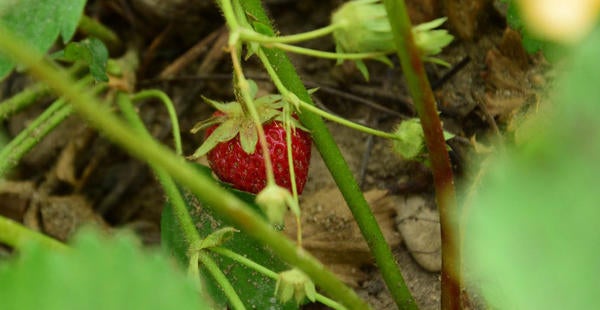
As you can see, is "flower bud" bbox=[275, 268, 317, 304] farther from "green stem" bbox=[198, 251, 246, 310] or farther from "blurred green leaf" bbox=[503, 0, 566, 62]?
"blurred green leaf" bbox=[503, 0, 566, 62]

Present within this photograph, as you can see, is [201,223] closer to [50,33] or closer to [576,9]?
[50,33]

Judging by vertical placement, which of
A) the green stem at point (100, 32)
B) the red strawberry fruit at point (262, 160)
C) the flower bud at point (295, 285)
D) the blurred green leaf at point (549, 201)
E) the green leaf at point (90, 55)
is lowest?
the flower bud at point (295, 285)

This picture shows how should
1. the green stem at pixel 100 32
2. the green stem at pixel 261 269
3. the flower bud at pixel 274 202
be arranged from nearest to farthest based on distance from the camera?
1. the flower bud at pixel 274 202
2. the green stem at pixel 261 269
3. the green stem at pixel 100 32

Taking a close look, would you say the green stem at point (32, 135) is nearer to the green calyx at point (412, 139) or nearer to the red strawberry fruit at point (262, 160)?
the red strawberry fruit at point (262, 160)

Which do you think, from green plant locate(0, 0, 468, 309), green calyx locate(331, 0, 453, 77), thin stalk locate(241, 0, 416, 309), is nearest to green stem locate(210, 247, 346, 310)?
green plant locate(0, 0, 468, 309)

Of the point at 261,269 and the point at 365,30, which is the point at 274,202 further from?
the point at 365,30

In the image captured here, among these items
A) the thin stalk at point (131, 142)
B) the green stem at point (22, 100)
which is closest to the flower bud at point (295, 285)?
the thin stalk at point (131, 142)
